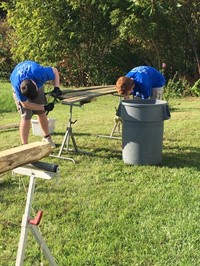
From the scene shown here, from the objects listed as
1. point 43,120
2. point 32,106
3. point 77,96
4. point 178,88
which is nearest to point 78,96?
point 77,96

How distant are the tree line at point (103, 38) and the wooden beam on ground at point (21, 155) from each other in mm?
10410

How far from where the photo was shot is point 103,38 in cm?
1408

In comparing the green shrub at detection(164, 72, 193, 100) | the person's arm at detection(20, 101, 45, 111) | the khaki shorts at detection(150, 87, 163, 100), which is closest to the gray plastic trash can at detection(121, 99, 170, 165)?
the khaki shorts at detection(150, 87, 163, 100)

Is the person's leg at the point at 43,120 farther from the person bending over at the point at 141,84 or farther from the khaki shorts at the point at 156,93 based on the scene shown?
the khaki shorts at the point at 156,93

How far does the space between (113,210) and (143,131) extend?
1418mm

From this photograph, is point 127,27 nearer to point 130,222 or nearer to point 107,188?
point 107,188

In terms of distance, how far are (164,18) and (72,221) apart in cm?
1032

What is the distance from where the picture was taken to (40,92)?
17.4ft

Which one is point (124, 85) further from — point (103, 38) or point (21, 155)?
point (103, 38)

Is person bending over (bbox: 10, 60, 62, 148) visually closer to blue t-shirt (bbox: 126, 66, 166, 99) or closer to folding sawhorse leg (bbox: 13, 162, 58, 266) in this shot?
blue t-shirt (bbox: 126, 66, 166, 99)

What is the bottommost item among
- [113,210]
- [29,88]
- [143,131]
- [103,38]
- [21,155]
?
[113,210]

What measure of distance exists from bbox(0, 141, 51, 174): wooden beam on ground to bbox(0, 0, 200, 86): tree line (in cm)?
1041

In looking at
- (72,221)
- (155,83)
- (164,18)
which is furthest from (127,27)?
(72,221)

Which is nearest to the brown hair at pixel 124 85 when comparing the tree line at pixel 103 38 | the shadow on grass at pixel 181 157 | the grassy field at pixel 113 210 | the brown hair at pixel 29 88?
the grassy field at pixel 113 210
